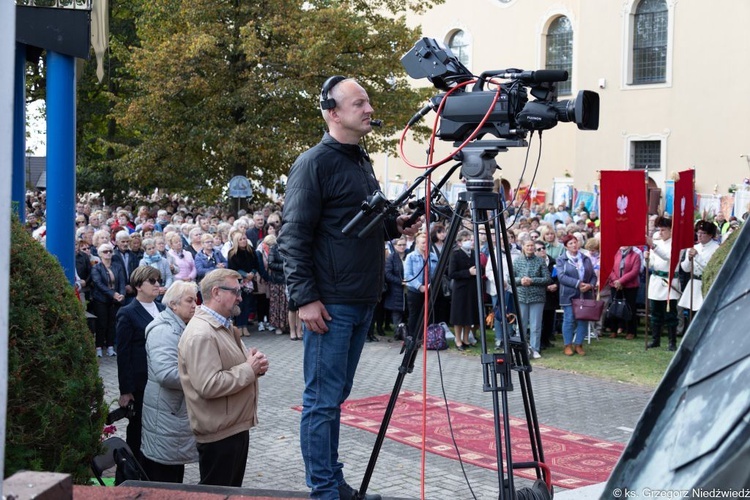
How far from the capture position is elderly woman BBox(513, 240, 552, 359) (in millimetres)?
13898

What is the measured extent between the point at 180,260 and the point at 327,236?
35.5 feet

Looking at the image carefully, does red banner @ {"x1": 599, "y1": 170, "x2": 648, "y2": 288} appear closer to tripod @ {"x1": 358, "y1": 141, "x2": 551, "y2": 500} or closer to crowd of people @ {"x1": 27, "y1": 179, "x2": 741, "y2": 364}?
crowd of people @ {"x1": 27, "y1": 179, "x2": 741, "y2": 364}

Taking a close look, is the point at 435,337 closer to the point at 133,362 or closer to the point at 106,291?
the point at 106,291

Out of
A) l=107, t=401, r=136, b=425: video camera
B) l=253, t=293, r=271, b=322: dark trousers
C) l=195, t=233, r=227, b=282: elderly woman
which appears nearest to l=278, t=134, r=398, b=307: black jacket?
l=107, t=401, r=136, b=425: video camera

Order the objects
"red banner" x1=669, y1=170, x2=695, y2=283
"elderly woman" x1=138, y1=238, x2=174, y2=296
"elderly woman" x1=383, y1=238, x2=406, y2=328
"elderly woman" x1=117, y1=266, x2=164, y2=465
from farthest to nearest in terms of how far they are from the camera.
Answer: "elderly woman" x1=383, y1=238, x2=406, y2=328, "elderly woman" x1=138, y1=238, x2=174, y2=296, "red banner" x1=669, y1=170, x2=695, y2=283, "elderly woman" x1=117, y1=266, x2=164, y2=465

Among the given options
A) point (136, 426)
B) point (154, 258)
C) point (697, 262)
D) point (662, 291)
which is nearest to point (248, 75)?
point (154, 258)

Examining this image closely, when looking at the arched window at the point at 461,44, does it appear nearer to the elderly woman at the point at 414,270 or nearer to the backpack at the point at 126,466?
the elderly woman at the point at 414,270

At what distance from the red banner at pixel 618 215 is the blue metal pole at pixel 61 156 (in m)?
8.64

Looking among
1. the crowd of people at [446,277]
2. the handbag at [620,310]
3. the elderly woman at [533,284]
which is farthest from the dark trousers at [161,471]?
the handbag at [620,310]

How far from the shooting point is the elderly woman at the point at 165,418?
597 cm

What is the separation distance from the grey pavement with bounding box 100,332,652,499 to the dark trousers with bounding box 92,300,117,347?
0.41 meters

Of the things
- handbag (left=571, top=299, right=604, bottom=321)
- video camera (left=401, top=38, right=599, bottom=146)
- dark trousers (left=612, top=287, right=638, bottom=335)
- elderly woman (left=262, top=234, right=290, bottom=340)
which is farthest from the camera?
elderly woman (left=262, top=234, right=290, bottom=340)

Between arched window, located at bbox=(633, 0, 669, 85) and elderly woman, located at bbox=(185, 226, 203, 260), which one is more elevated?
arched window, located at bbox=(633, 0, 669, 85)

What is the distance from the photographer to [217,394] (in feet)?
18.3
